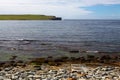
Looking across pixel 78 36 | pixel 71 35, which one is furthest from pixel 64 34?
pixel 78 36

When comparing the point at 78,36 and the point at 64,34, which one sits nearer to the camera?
the point at 78,36

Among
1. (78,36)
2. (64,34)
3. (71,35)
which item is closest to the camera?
(78,36)

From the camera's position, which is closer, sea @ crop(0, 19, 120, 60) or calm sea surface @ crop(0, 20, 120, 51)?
sea @ crop(0, 19, 120, 60)

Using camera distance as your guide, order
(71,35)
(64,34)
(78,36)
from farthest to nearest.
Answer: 1. (64,34)
2. (71,35)
3. (78,36)

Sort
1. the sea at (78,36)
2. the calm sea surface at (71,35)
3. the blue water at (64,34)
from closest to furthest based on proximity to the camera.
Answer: the sea at (78,36), the calm sea surface at (71,35), the blue water at (64,34)

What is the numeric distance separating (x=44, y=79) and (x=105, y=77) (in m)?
4.03

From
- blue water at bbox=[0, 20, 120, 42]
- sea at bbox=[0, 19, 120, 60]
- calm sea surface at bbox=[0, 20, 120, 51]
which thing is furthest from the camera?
blue water at bbox=[0, 20, 120, 42]

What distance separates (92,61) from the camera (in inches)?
1161

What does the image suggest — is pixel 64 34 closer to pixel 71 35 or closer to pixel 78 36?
pixel 71 35

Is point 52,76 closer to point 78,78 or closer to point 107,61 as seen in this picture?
point 78,78

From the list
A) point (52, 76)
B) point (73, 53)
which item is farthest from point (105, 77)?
point (73, 53)

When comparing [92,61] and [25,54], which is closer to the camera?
[92,61]

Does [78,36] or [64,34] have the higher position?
[78,36]

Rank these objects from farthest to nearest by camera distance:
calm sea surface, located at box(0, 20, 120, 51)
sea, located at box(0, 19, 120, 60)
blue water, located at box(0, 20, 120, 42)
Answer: blue water, located at box(0, 20, 120, 42) < calm sea surface, located at box(0, 20, 120, 51) < sea, located at box(0, 19, 120, 60)
